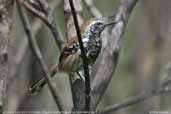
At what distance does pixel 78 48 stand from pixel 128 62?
2244 millimetres

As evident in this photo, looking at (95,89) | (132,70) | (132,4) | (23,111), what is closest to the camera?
(95,89)

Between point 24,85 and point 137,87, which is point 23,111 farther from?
point 137,87

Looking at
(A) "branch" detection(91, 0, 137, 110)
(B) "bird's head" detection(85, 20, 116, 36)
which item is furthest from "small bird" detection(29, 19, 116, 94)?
(A) "branch" detection(91, 0, 137, 110)

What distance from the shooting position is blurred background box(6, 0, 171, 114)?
5.34m

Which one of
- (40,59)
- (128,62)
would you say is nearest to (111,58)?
(40,59)

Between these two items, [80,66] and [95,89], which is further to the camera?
[80,66]

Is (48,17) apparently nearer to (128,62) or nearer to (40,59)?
(40,59)

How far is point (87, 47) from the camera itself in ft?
13.1

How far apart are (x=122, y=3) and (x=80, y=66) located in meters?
0.59

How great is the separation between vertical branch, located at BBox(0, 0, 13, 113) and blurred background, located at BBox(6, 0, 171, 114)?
179cm

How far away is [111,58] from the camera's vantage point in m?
3.73

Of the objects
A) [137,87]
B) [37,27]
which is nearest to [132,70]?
[137,87]

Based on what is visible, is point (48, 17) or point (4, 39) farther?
point (48, 17)

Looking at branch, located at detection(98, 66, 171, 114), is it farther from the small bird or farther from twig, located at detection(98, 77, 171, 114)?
the small bird
